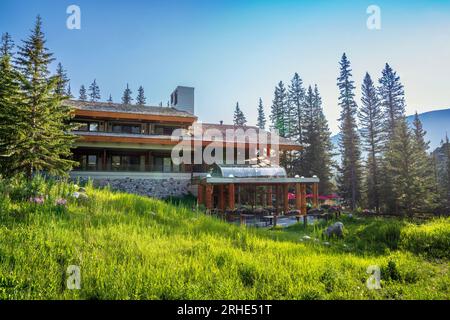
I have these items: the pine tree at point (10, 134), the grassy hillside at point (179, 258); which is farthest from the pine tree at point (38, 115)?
the grassy hillside at point (179, 258)

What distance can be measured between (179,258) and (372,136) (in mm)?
29899

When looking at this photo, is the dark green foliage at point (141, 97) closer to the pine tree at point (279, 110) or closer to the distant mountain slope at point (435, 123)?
the pine tree at point (279, 110)

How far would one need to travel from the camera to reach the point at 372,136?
29.6 metres

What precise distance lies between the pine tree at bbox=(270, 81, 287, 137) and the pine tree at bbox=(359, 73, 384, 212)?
33.6 ft

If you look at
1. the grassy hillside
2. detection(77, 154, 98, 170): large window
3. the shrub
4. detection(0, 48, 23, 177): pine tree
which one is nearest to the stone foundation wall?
detection(77, 154, 98, 170): large window

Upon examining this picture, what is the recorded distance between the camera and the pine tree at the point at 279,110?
37838mm

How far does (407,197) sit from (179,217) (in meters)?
20.4

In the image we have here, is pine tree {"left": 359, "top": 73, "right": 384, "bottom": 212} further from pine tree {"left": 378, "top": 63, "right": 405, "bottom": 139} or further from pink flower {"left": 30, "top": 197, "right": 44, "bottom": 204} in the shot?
pink flower {"left": 30, "top": 197, "right": 44, "bottom": 204}

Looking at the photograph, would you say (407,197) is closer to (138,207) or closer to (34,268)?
(138,207)

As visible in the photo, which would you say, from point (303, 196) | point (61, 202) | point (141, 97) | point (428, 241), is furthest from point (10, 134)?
point (141, 97)

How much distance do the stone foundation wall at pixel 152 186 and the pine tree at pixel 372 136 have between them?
1838 centimetres

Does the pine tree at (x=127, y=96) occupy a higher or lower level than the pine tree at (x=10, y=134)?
higher
